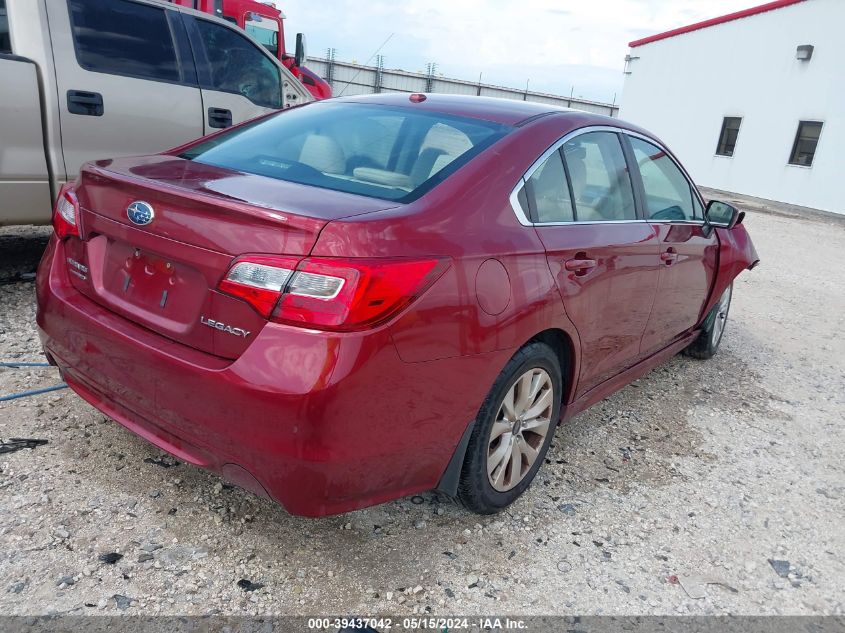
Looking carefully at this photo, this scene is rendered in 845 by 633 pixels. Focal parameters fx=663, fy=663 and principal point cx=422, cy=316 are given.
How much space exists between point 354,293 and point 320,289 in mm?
95

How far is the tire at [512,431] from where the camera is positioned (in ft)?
7.81

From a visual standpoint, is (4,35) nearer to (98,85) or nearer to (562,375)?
(98,85)

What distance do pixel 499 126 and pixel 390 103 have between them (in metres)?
0.62

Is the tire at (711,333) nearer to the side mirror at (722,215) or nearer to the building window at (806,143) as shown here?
the side mirror at (722,215)

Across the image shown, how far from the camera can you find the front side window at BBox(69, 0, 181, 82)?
14.5 ft

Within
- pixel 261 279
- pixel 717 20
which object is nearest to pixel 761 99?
pixel 717 20

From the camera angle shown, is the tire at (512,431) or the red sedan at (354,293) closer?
the red sedan at (354,293)

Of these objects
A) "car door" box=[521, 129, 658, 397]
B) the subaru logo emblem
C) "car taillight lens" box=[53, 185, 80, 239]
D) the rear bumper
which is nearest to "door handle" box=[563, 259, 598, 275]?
"car door" box=[521, 129, 658, 397]

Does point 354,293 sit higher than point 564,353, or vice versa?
point 354,293

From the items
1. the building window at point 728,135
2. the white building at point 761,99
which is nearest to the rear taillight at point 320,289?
the white building at point 761,99

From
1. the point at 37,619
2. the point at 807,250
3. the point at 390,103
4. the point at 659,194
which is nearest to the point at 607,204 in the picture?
the point at 659,194

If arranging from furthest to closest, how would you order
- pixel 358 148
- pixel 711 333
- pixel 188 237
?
pixel 711 333
pixel 358 148
pixel 188 237

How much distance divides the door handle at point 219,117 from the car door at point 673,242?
3.28 m

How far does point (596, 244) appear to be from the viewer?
2.78 m
